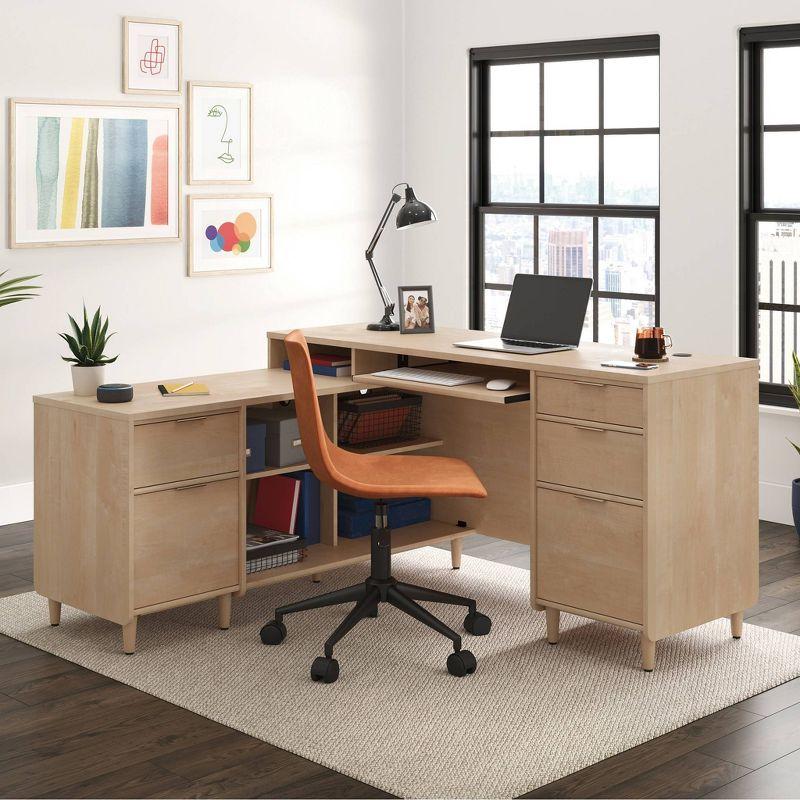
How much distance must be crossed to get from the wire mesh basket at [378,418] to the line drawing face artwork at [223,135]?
1.70 m

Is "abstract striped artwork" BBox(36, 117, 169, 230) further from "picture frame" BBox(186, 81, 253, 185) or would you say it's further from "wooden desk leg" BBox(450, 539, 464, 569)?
"wooden desk leg" BBox(450, 539, 464, 569)

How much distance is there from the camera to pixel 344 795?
2754 millimetres

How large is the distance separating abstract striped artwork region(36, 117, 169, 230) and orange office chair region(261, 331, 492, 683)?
196 cm

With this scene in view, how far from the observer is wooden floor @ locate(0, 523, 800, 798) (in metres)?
2.78

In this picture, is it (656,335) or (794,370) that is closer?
(656,335)

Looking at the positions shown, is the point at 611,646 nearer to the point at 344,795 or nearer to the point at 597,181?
the point at 344,795

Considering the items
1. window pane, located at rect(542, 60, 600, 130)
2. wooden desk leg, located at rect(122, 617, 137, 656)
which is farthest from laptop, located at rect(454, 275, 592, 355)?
window pane, located at rect(542, 60, 600, 130)

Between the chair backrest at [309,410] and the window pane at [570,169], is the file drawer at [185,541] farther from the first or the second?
the window pane at [570,169]

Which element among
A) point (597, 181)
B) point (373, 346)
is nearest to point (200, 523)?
point (373, 346)

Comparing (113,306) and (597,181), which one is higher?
(597,181)

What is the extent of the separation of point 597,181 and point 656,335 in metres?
2.31

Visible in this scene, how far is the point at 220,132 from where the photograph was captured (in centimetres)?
568

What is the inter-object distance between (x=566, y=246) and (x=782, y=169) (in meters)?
1.15

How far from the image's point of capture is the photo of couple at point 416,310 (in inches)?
169
